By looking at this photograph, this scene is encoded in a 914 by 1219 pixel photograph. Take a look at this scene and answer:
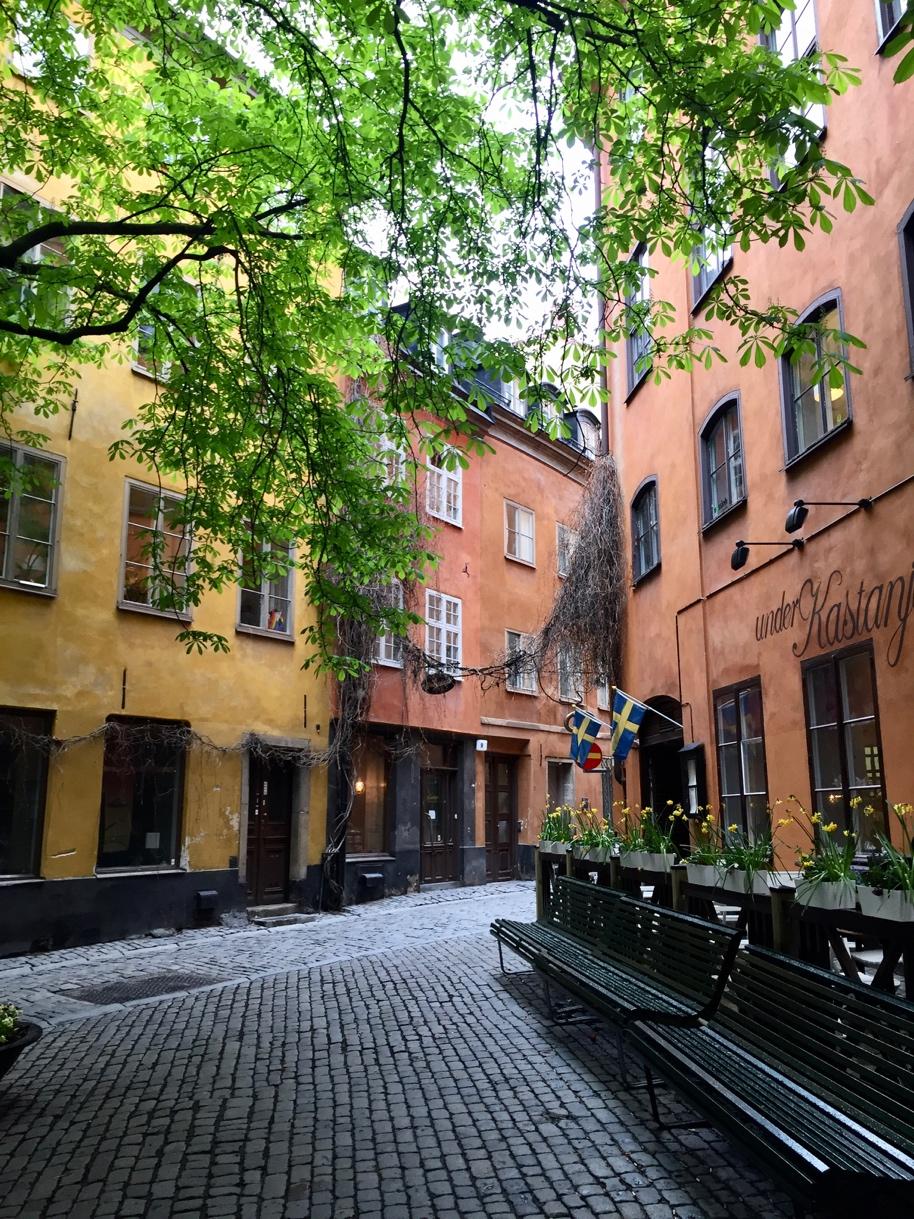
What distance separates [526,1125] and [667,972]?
1.38 metres

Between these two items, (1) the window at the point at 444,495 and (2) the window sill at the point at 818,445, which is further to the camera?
(1) the window at the point at 444,495

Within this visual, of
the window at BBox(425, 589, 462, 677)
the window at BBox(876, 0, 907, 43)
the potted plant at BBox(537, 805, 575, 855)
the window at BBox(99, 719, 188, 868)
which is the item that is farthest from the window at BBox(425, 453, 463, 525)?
the window at BBox(876, 0, 907, 43)

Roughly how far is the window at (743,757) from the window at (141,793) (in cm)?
723

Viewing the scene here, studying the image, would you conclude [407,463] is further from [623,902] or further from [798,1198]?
[798,1198]

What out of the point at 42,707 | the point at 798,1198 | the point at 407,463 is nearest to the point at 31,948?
the point at 42,707

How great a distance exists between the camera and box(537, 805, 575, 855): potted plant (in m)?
9.78

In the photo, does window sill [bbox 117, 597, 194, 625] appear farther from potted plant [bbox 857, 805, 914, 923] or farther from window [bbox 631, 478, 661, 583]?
potted plant [bbox 857, 805, 914, 923]

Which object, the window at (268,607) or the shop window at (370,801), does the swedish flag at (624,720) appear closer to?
the window at (268,607)

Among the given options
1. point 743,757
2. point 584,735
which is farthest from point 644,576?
point 743,757

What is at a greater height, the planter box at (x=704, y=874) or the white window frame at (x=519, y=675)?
the white window frame at (x=519, y=675)

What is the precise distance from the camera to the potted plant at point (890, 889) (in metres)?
4.34

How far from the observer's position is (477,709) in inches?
808

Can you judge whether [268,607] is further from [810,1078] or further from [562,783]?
[810,1078]

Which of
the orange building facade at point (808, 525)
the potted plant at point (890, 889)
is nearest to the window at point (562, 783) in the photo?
the orange building facade at point (808, 525)
